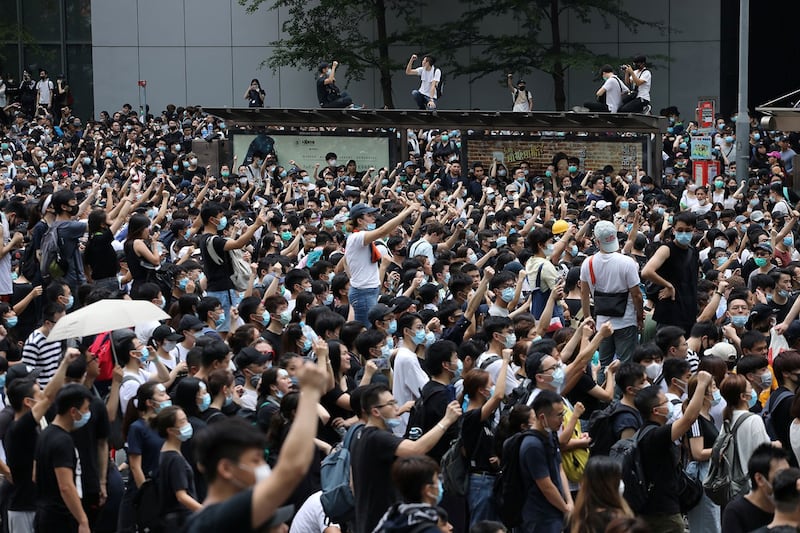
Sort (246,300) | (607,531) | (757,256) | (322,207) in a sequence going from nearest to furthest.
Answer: (607,531) < (246,300) < (757,256) < (322,207)

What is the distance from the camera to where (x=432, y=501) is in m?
6.03

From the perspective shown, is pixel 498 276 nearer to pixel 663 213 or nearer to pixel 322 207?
pixel 663 213

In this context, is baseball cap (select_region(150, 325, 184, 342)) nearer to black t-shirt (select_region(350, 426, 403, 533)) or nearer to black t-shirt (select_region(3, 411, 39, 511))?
black t-shirt (select_region(3, 411, 39, 511))

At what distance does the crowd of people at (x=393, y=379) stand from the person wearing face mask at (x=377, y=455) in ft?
0.04

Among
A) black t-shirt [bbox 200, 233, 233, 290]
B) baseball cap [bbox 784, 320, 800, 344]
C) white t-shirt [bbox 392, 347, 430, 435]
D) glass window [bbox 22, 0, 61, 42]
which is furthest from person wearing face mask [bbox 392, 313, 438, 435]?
glass window [bbox 22, 0, 61, 42]

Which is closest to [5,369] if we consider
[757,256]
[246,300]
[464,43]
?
[246,300]

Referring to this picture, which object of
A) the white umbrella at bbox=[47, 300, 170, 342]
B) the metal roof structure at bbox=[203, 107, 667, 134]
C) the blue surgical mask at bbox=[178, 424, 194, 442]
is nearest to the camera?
the blue surgical mask at bbox=[178, 424, 194, 442]

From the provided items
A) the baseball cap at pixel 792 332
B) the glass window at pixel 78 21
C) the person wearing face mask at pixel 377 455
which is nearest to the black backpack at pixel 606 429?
the person wearing face mask at pixel 377 455

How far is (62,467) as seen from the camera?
7117 millimetres

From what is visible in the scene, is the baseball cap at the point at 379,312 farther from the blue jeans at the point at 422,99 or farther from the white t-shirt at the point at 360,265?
the blue jeans at the point at 422,99

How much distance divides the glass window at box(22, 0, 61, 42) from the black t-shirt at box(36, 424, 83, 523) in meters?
34.5

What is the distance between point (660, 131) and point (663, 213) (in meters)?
6.65

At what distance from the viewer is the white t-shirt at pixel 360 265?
11.8m

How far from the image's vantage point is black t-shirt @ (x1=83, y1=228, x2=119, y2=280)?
1162 cm
